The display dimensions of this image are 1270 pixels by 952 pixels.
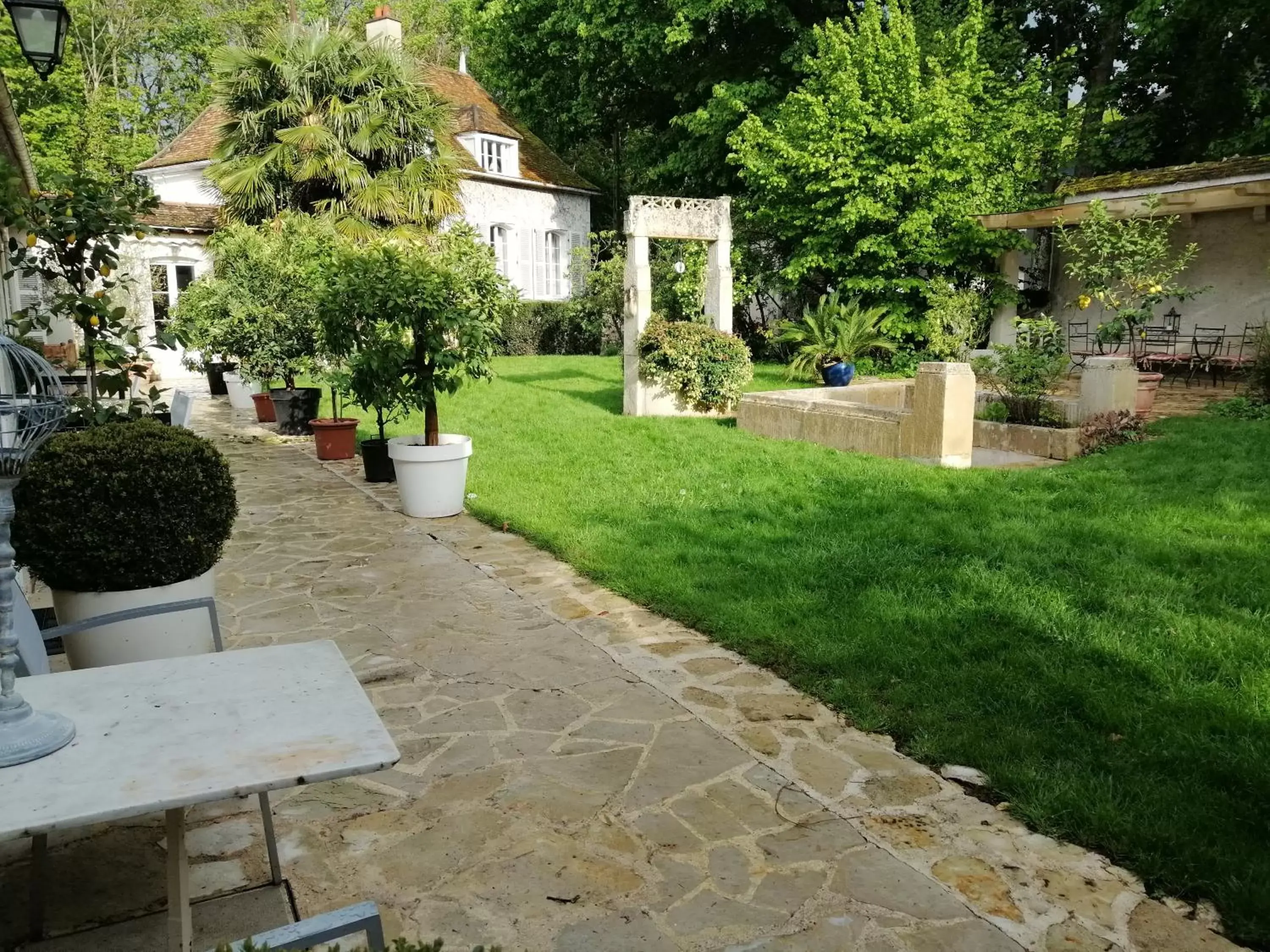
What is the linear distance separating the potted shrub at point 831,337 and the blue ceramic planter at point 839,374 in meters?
0.36

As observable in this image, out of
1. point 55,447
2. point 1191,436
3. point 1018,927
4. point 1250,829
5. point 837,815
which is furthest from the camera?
point 1191,436

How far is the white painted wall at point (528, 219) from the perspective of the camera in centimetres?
2616

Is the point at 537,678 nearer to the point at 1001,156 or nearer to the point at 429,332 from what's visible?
the point at 429,332

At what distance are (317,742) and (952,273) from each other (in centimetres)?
1904

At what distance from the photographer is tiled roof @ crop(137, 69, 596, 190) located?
24.0m

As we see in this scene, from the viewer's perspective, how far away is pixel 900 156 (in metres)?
18.1

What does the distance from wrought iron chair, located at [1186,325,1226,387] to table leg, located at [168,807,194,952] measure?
15.2m

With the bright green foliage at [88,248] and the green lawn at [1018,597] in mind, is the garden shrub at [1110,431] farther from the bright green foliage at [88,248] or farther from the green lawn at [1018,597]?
the bright green foliage at [88,248]

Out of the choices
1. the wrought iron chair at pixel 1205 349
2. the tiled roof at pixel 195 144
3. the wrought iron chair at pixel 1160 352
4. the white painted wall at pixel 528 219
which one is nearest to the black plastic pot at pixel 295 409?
the tiled roof at pixel 195 144

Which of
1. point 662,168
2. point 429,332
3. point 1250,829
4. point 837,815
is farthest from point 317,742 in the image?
point 662,168

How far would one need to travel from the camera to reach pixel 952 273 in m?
19.1

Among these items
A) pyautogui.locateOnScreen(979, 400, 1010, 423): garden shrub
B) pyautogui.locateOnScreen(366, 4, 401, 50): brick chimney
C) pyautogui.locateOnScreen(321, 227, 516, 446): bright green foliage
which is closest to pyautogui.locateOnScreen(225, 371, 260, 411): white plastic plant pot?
pyautogui.locateOnScreen(321, 227, 516, 446): bright green foliage

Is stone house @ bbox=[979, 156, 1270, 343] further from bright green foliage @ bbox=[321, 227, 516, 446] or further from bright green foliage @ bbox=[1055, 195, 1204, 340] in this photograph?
bright green foliage @ bbox=[321, 227, 516, 446]

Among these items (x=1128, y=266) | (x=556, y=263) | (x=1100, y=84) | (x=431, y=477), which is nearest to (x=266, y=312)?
(x=431, y=477)
